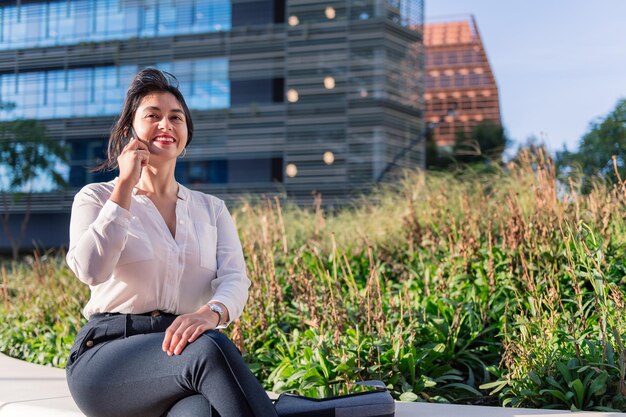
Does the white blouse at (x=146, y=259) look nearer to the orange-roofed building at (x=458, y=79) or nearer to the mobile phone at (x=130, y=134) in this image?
the mobile phone at (x=130, y=134)

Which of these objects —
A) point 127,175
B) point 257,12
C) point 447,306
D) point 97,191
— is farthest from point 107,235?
point 257,12

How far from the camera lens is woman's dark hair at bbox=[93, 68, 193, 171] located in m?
2.44

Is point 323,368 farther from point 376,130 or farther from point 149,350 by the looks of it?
point 376,130

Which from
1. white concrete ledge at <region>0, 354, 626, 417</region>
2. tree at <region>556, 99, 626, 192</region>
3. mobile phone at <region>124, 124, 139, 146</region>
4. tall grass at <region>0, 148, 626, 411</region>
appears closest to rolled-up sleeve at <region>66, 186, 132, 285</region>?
mobile phone at <region>124, 124, 139, 146</region>

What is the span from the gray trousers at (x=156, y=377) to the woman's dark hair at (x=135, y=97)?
65 cm

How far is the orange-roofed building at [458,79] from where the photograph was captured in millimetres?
38375

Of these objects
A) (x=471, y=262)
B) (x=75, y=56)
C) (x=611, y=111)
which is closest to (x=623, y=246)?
(x=471, y=262)

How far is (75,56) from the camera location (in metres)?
23.2

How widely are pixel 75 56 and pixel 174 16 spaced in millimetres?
3547

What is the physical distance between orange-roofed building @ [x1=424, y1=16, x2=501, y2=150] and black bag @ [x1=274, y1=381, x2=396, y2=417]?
35.1 meters

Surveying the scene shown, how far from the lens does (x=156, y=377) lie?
1.98m

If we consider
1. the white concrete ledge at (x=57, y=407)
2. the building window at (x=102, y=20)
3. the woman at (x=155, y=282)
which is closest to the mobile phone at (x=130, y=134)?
the woman at (x=155, y=282)

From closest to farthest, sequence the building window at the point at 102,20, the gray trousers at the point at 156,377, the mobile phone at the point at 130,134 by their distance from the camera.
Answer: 1. the gray trousers at the point at 156,377
2. the mobile phone at the point at 130,134
3. the building window at the point at 102,20

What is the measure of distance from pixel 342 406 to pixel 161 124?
1.08 metres
